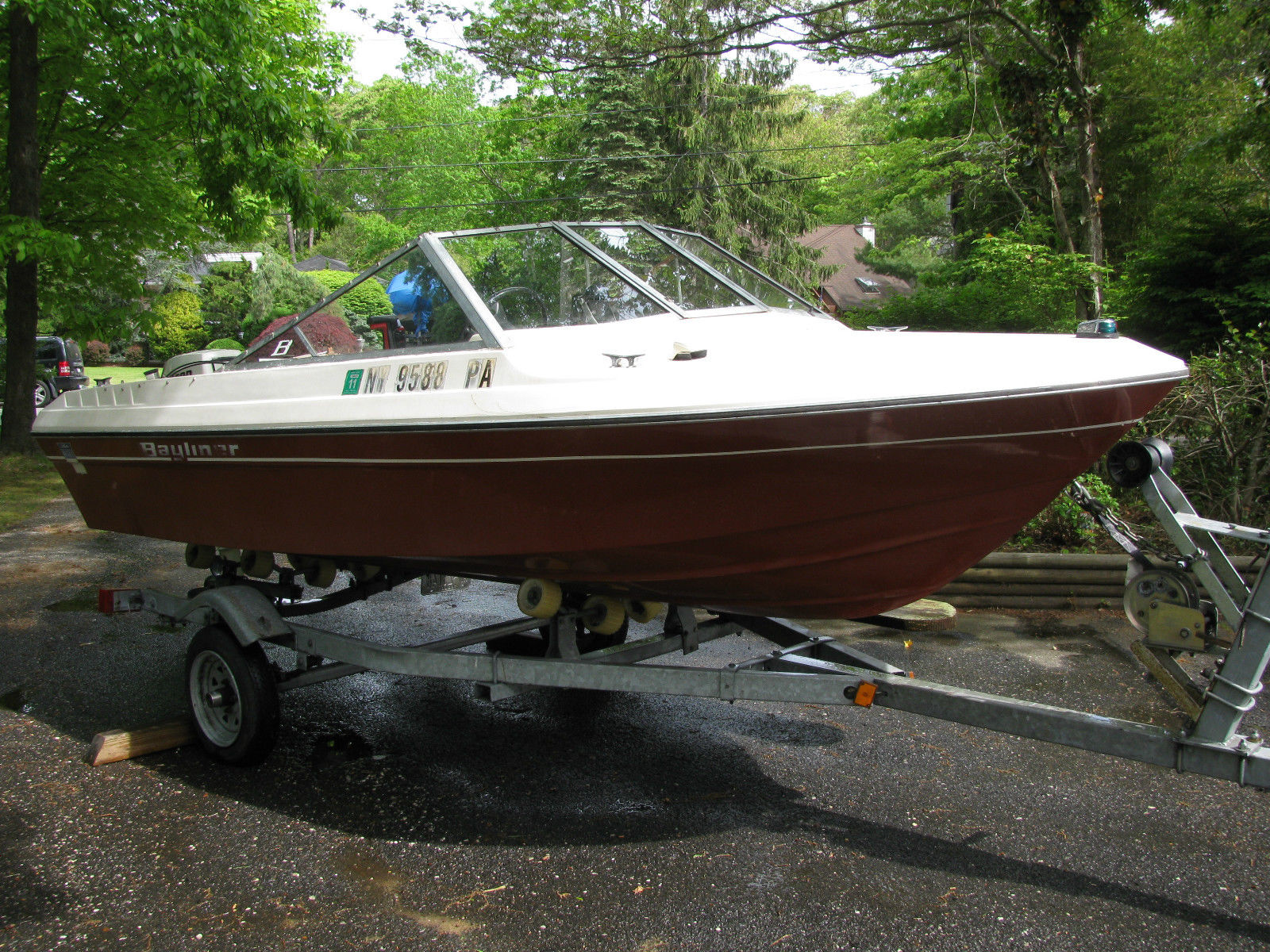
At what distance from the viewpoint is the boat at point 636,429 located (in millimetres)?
2811

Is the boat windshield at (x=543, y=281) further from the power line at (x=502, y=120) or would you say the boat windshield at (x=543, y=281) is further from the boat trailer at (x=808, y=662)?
the power line at (x=502, y=120)

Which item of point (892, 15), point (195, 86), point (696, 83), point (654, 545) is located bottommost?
point (654, 545)

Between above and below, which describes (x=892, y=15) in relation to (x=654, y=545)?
above

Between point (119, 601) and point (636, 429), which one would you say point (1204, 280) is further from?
point (119, 601)

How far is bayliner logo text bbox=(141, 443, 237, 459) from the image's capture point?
398 cm

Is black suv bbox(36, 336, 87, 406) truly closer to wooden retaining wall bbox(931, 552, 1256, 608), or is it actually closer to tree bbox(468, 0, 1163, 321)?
tree bbox(468, 0, 1163, 321)

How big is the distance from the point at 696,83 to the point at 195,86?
18322 mm

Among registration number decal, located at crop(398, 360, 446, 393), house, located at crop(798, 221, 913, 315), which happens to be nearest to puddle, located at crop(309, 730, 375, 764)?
registration number decal, located at crop(398, 360, 446, 393)

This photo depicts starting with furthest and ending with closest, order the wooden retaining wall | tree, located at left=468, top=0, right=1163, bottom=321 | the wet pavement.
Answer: tree, located at left=468, top=0, right=1163, bottom=321 < the wooden retaining wall < the wet pavement

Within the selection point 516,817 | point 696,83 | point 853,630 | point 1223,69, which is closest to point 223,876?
point 516,817

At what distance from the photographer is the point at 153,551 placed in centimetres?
838

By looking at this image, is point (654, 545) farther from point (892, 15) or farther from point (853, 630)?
point (892, 15)

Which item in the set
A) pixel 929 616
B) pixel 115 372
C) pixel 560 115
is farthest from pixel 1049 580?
pixel 115 372

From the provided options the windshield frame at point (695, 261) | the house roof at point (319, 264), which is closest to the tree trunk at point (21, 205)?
the windshield frame at point (695, 261)
